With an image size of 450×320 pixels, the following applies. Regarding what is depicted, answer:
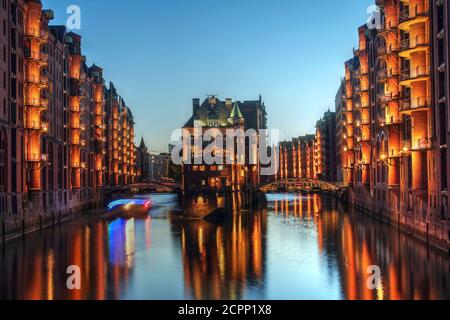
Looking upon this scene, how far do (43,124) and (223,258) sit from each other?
28764 millimetres

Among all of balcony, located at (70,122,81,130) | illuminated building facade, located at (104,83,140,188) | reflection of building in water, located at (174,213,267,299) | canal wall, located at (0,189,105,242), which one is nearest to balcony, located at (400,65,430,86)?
reflection of building in water, located at (174,213,267,299)

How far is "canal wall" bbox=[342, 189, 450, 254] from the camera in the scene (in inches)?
1775

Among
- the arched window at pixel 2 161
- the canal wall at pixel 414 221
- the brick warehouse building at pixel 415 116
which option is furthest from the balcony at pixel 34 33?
the canal wall at pixel 414 221

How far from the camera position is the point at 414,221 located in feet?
183

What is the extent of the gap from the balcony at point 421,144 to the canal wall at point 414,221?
5840 mm

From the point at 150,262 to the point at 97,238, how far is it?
61.2ft

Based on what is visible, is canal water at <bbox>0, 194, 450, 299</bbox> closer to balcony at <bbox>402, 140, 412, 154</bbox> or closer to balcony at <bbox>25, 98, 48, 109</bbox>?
balcony at <bbox>402, 140, 412, 154</bbox>

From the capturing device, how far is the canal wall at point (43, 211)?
56713 millimetres

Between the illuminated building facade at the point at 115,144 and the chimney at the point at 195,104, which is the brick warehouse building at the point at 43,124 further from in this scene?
the chimney at the point at 195,104

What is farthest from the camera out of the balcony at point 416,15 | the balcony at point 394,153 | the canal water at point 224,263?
the balcony at point 394,153

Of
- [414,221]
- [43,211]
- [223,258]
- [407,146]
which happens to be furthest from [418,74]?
[43,211]

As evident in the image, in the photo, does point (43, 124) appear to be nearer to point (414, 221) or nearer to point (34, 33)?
point (34, 33)

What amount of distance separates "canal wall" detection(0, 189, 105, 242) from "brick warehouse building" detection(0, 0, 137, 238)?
10 cm
